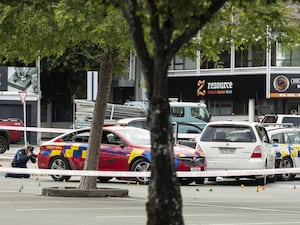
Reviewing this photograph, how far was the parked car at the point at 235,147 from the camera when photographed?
23250 mm

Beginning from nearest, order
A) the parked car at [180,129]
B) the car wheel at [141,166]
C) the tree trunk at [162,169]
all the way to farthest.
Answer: the tree trunk at [162,169], the car wheel at [141,166], the parked car at [180,129]

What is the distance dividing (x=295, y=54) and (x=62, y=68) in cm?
1517

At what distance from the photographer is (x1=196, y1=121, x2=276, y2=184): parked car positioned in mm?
23250

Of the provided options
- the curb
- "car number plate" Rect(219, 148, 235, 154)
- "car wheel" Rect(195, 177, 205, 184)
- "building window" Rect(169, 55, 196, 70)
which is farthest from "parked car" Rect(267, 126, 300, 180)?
"building window" Rect(169, 55, 196, 70)

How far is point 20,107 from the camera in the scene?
4566 centimetres

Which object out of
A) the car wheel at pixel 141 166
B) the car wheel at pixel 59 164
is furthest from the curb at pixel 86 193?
the car wheel at pixel 59 164

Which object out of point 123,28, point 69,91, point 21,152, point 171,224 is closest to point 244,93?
point 69,91

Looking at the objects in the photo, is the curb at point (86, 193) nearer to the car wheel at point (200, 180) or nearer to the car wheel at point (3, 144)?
the car wheel at point (200, 180)

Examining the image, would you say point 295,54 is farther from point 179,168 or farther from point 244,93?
point 179,168

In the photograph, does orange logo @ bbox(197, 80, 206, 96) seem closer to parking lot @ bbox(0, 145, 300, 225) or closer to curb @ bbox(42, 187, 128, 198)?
parking lot @ bbox(0, 145, 300, 225)

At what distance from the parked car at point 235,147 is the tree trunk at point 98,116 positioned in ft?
18.7

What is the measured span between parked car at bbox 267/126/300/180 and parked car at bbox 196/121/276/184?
137 cm

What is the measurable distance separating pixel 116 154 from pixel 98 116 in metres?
4.80

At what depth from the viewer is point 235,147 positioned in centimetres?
2333
